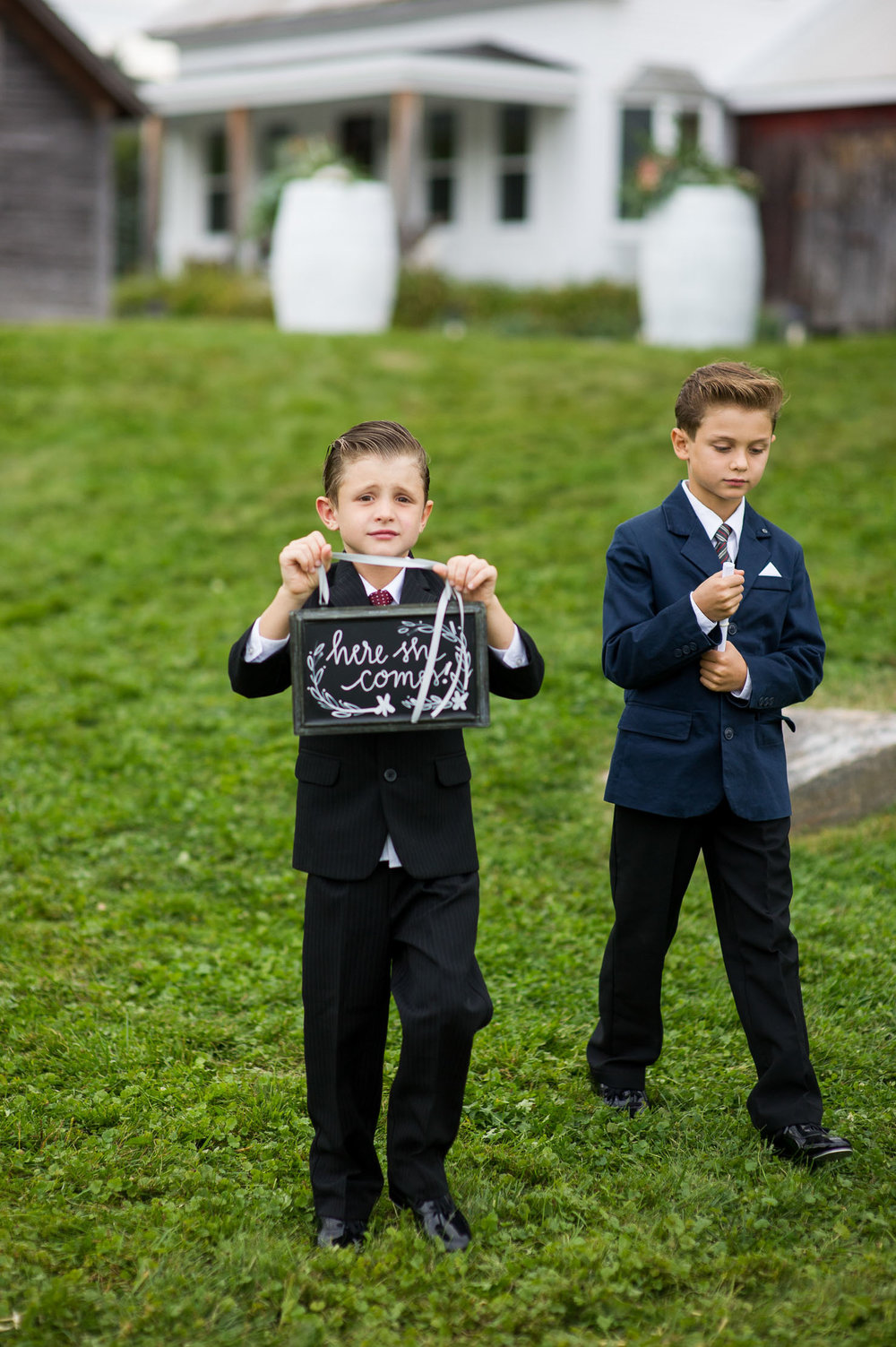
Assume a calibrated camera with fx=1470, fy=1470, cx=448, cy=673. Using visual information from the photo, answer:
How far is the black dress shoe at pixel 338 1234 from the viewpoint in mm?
3094

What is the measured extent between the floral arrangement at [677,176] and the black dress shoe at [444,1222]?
1222 cm

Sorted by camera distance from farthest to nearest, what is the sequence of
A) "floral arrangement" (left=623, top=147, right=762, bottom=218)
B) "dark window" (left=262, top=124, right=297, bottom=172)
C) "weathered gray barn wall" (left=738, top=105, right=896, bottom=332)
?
"dark window" (left=262, top=124, right=297, bottom=172)
"weathered gray barn wall" (left=738, top=105, right=896, bottom=332)
"floral arrangement" (left=623, top=147, right=762, bottom=218)

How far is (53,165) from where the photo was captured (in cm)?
1798

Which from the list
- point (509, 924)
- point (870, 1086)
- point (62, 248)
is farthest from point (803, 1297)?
point (62, 248)

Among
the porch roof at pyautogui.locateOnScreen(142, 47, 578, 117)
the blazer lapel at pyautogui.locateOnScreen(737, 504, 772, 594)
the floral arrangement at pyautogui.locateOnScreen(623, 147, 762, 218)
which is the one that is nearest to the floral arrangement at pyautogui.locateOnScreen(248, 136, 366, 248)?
the floral arrangement at pyautogui.locateOnScreen(623, 147, 762, 218)

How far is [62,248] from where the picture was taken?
18266mm

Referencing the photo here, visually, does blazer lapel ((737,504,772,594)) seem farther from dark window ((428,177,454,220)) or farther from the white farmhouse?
dark window ((428,177,454,220))

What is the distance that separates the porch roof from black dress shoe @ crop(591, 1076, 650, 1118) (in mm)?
17675

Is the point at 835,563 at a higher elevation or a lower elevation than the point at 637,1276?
higher

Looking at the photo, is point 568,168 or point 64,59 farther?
point 568,168

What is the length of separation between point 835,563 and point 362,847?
5827 mm

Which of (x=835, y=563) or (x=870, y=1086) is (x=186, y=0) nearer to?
(x=835, y=563)

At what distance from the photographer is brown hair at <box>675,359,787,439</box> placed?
10.9 feet

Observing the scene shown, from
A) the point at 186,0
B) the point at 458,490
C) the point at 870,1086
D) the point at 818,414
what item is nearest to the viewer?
the point at 870,1086
